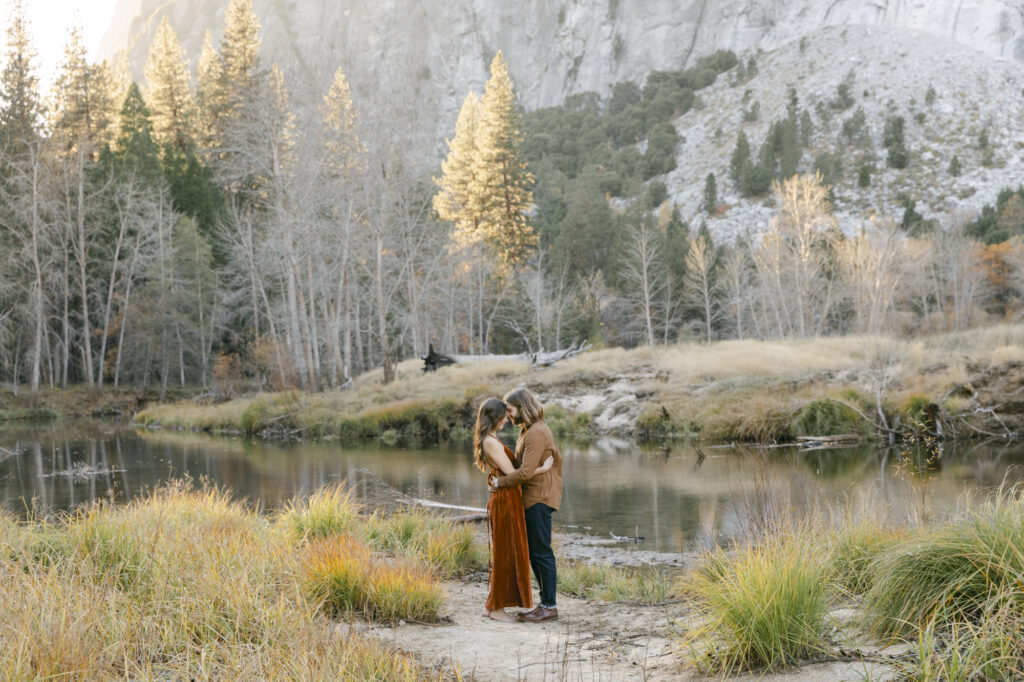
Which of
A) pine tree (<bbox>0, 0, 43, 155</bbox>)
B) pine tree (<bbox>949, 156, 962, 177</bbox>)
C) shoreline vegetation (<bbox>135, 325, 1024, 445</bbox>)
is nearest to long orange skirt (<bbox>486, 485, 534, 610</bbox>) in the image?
shoreline vegetation (<bbox>135, 325, 1024, 445</bbox>)

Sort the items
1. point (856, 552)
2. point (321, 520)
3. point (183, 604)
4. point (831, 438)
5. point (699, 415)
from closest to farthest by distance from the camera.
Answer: point (183, 604) → point (856, 552) → point (321, 520) → point (831, 438) → point (699, 415)

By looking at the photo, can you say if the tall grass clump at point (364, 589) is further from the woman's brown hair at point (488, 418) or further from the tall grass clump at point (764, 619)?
the tall grass clump at point (764, 619)

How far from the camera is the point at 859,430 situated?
20969 millimetres

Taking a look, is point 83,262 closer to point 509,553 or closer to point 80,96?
point 80,96

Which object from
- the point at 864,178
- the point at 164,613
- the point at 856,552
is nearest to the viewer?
the point at 164,613

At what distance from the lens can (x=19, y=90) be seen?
43594mm

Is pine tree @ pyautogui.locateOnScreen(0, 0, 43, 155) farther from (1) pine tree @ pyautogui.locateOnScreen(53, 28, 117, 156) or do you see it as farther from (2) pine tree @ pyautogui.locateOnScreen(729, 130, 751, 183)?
(2) pine tree @ pyautogui.locateOnScreen(729, 130, 751, 183)

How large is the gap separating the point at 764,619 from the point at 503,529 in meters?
2.49

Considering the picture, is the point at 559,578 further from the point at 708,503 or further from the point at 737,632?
the point at 708,503

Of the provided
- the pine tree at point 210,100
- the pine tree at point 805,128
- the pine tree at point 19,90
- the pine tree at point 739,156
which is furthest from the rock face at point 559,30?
the pine tree at point 19,90

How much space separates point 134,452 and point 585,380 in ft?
48.1

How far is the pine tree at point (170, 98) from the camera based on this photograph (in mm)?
54500

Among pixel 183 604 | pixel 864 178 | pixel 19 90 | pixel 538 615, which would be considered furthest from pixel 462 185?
pixel 183 604

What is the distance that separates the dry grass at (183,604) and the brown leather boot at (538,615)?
0.68m
